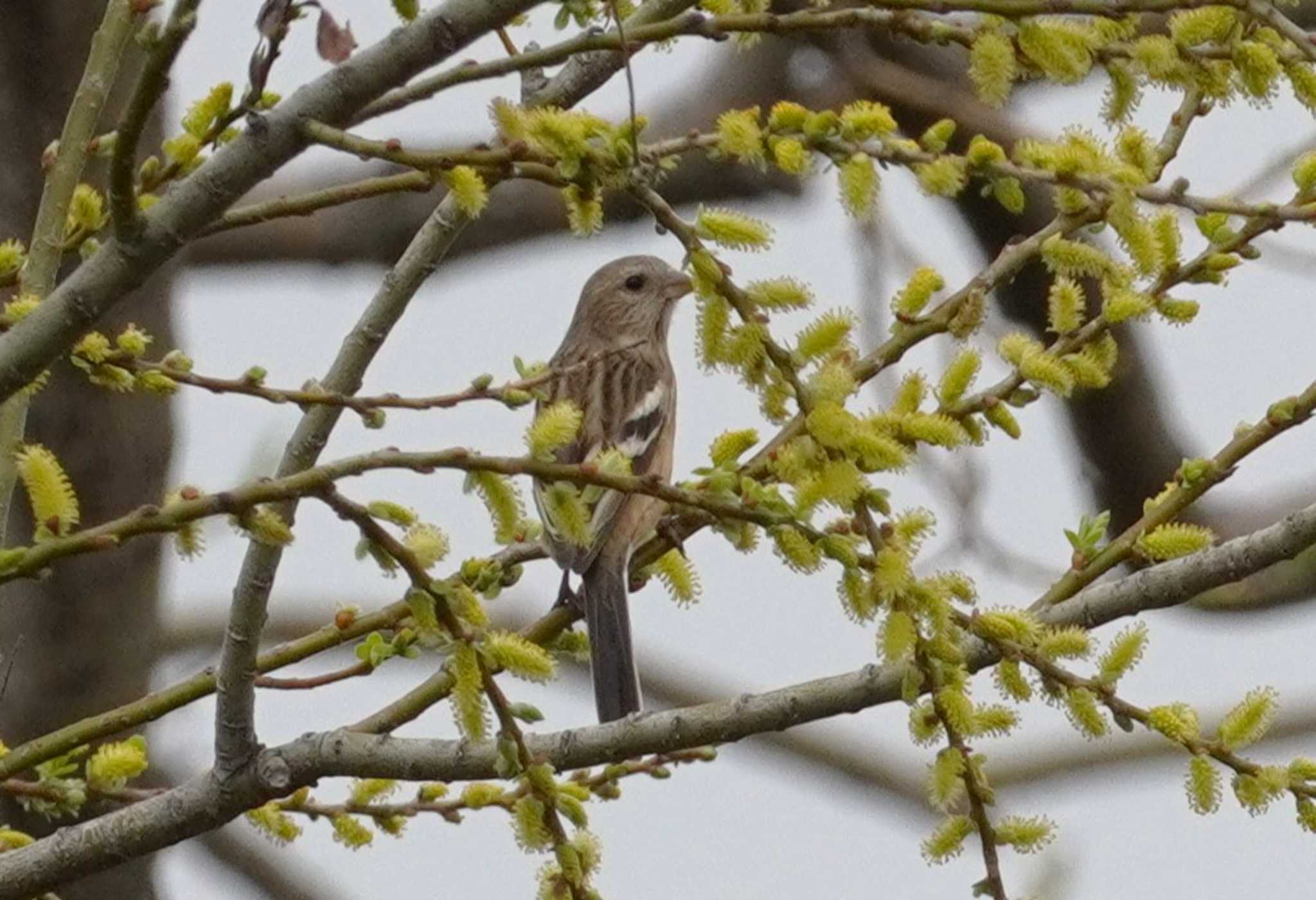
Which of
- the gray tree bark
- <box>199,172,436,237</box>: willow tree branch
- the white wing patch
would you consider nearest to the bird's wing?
the white wing patch

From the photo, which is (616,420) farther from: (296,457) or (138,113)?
(138,113)

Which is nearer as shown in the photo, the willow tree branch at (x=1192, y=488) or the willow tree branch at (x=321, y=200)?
the willow tree branch at (x=321, y=200)

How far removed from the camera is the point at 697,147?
109 inches

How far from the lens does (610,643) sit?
17.3 ft

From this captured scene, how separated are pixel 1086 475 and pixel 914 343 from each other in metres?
3.35

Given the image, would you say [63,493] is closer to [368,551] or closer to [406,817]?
[368,551]

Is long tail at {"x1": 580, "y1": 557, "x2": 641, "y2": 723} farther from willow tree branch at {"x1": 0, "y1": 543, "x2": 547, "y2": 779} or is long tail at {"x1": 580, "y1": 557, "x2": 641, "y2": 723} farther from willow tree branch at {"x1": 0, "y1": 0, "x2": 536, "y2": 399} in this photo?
willow tree branch at {"x1": 0, "y1": 0, "x2": 536, "y2": 399}

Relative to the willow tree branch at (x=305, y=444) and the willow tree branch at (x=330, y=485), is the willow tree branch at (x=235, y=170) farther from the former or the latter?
the willow tree branch at (x=330, y=485)

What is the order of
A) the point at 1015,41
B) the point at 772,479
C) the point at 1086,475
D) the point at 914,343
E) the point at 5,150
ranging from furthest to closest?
the point at 1086,475 < the point at 5,150 < the point at 914,343 < the point at 772,479 < the point at 1015,41

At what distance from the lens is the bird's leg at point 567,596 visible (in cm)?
470

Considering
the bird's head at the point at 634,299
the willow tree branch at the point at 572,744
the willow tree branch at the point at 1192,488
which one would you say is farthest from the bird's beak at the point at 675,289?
the willow tree branch at the point at 572,744

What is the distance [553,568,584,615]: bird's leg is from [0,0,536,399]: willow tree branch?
1.96 meters

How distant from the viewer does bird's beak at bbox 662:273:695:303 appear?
7508 mm

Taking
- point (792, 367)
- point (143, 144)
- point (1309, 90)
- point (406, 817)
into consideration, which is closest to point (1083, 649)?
point (792, 367)
